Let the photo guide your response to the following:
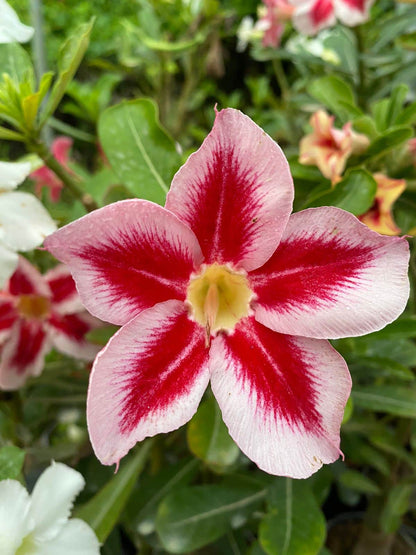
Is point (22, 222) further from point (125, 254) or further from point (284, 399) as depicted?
point (284, 399)

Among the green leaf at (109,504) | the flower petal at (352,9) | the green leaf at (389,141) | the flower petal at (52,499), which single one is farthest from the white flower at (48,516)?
the flower petal at (352,9)

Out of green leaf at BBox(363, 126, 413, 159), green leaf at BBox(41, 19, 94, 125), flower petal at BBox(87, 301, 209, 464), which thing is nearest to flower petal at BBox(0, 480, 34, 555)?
flower petal at BBox(87, 301, 209, 464)

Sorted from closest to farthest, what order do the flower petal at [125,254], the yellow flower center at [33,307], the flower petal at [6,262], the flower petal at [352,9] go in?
1. the flower petal at [125,254]
2. the flower petal at [6,262]
3. the yellow flower center at [33,307]
4. the flower petal at [352,9]

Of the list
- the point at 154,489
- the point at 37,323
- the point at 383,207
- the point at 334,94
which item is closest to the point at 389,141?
the point at 383,207

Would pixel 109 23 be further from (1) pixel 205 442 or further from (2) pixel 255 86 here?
(1) pixel 205 442

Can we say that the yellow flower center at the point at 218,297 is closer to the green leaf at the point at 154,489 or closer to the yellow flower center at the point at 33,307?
the yellow flower center at the point at 33,307

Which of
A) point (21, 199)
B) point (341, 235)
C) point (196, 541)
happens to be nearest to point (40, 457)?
point (196, 541)
